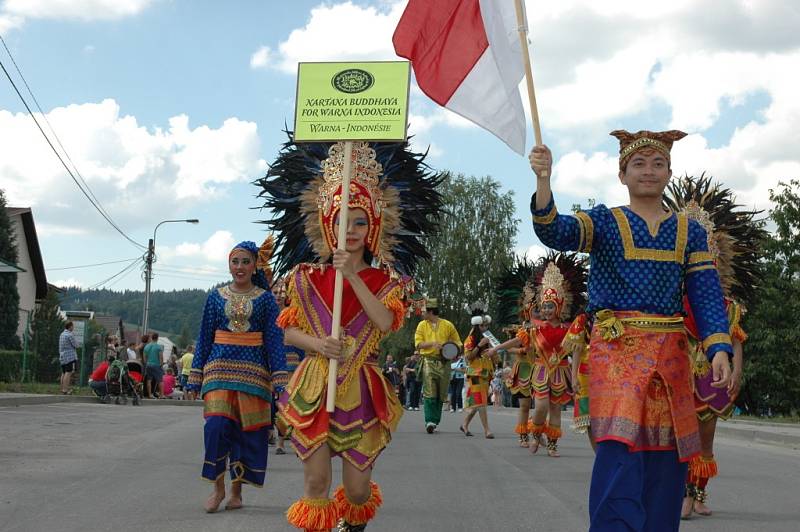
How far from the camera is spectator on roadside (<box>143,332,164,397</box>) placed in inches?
1020

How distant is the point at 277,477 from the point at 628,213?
5.71m

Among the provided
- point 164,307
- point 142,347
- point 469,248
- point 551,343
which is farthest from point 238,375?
point 164,307

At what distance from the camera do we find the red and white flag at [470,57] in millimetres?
5824

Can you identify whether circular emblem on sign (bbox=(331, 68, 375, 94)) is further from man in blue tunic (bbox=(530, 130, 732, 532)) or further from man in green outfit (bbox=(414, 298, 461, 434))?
man in green outfit (bbox=(414, 298, 461, 434))

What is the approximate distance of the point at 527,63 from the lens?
17.2ft

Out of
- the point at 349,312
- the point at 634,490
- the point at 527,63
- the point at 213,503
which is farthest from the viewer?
the point at 213,503

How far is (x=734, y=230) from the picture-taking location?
9.20 meters

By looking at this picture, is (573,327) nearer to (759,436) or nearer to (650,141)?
(650,141)

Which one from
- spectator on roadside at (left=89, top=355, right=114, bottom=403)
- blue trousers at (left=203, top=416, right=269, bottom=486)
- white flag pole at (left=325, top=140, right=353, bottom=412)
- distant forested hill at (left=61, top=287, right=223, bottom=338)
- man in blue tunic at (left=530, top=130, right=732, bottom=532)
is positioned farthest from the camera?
distant forested hill at (left=61, top=287, right=223, bottom=338)

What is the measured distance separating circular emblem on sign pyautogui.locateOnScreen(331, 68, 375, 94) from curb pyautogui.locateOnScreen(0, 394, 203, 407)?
1529 centimetres

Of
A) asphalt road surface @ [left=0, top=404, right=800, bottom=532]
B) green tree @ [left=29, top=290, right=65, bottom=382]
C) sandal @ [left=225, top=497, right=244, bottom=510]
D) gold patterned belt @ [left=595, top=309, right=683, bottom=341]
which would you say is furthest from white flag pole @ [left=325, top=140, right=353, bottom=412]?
green tree @ [left=29, top=290, right=65, bottom=382]

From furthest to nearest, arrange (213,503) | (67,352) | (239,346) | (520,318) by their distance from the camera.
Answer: (67,352) → (520,318) → (239,346) → (213,503)

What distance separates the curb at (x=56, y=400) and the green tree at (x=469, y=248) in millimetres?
35706

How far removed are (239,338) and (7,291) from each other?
1814 inches
